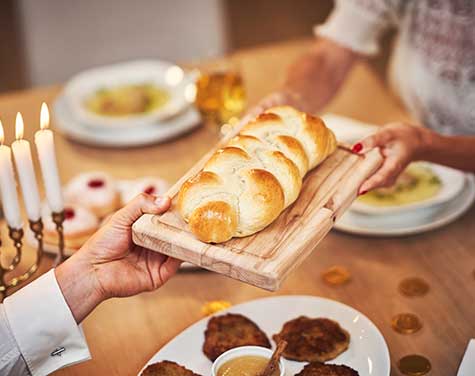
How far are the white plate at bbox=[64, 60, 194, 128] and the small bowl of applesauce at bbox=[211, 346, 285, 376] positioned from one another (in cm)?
117

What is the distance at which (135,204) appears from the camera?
1.47 m

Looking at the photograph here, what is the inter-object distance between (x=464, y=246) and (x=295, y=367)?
63 centimetres

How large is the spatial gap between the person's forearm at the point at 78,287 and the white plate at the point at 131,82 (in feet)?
3.10

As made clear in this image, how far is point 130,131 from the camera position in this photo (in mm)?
2441

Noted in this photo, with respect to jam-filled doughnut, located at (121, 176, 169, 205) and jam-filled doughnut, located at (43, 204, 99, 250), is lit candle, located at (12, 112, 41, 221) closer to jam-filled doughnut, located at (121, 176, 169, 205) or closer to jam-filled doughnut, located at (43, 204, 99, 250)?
jam-filled doughnut, located at (43, 204, 99, 250)

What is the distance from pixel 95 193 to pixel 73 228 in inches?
6.4

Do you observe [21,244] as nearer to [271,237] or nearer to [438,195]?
[271,237]

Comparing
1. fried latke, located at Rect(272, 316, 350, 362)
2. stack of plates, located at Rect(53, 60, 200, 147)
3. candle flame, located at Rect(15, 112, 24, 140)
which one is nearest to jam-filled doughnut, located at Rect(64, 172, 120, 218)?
stack of plates, located at Rect(53, 60, 200, 147)

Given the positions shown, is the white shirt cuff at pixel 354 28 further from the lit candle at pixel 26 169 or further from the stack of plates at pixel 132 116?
the lit candle at pixel 26 169

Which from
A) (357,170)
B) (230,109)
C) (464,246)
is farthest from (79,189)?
(464,246)

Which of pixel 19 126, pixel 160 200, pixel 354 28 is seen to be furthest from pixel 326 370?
pixel 354 28

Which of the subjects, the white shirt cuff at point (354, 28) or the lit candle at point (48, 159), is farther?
the white shirt cuff at point (354, 28)

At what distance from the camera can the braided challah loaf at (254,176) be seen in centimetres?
137

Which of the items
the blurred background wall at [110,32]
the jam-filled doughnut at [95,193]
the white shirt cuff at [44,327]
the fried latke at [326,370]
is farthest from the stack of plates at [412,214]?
the blurred background wall at [110,32]
